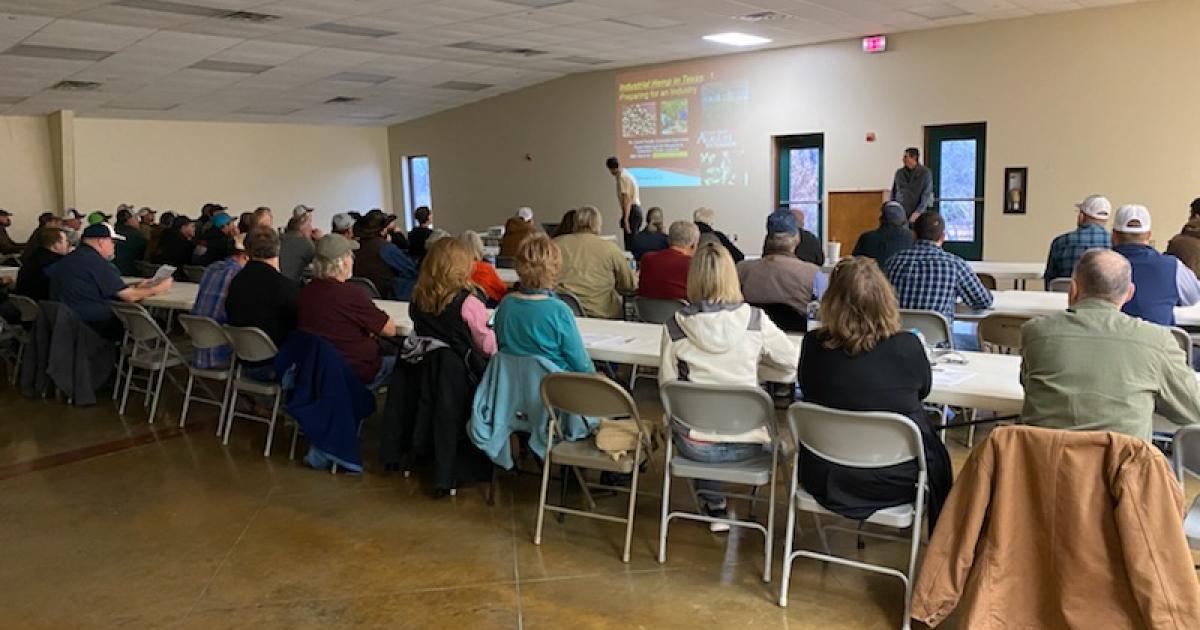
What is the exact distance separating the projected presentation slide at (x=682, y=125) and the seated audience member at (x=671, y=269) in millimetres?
6428

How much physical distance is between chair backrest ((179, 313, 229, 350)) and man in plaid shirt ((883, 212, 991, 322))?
3.56 meters

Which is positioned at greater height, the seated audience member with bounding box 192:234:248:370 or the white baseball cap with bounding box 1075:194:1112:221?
the white baseball cap with bounding box 1075:194:1112:221

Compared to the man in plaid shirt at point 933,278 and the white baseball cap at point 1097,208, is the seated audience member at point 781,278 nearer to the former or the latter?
the man in plaid shirt at point 933,278

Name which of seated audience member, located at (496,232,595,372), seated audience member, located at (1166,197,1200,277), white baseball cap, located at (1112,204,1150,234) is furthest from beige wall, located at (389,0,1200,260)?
seated audience member, located at (496,232,595,372)

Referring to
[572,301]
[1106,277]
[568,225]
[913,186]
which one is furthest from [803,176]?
[1106,277]

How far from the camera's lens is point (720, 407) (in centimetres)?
312

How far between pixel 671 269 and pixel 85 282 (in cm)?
387

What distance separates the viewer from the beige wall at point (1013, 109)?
8.84 metres

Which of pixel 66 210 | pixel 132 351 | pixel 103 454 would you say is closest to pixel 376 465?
pixel 103 454

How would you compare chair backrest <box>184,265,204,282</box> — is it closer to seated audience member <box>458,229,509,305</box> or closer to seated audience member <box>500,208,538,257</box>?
seated audience member <box>500,208,538,257</box>

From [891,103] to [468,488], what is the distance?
8.01 metres

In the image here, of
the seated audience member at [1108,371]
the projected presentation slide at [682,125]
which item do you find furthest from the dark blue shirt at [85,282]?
the projected presentation slide at [682,125]

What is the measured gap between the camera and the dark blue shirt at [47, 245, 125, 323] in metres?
6.09

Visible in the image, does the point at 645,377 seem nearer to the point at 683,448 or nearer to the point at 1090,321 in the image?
the point at 683,448
